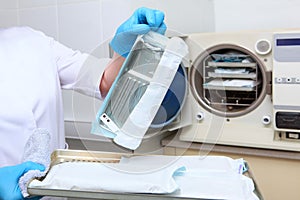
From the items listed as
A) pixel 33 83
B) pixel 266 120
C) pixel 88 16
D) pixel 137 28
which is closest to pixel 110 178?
pixel 137 28

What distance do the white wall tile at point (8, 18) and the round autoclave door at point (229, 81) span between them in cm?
126

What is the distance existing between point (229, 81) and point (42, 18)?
1.16m

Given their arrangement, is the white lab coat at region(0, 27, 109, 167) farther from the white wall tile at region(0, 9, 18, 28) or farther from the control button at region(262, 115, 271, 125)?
the white wall tile at region(0, 9, 18, 28)

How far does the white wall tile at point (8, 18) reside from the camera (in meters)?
2.13

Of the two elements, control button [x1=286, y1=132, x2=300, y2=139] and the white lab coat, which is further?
control button [x1=286, y1=132, x2=300, y2=139]

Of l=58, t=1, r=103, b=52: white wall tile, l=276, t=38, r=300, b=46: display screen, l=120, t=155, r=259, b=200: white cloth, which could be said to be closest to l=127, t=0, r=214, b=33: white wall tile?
l=58, t=1, r=103, b=52: white wall tile

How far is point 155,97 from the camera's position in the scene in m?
0.89

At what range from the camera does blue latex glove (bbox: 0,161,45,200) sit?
0.84m

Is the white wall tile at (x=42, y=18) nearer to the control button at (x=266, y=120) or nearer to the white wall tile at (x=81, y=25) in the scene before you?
the white wall tile at (x=81, y=25)

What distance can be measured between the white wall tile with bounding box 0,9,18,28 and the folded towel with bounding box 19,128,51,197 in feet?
4.02

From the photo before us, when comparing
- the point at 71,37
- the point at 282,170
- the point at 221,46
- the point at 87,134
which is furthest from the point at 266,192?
the point at 71,37

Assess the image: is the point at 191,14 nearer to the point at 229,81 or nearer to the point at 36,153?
the point at 229,81

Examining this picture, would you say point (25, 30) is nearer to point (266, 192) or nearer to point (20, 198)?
point (20, 198)

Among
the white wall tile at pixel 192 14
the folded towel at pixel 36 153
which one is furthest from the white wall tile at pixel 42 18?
the folded towel at pixel 36 153
